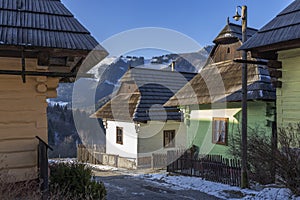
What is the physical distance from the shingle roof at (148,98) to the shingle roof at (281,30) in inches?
380

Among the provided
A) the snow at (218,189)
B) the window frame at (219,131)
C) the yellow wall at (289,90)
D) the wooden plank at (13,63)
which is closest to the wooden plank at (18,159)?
the wooden plank at (13,63)

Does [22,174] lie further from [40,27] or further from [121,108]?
[121,108]

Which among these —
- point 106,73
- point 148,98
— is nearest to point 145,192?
point 148,98

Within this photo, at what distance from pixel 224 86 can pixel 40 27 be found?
7.91 metres

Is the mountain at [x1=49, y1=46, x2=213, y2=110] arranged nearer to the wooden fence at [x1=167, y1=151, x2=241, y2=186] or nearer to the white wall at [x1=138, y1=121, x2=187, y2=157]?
the white wall at [x1=138, y1=121, x2=187, y2=157]

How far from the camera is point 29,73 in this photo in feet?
15.6

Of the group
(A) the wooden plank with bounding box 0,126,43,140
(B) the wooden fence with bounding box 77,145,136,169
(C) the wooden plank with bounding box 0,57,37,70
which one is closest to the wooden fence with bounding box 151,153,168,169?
(B) the wooden fence with bounding box 77,145,136,169

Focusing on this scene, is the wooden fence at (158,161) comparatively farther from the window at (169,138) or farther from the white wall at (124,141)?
the window at (169,138)

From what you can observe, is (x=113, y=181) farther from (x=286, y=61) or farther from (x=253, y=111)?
(x=286, y=61)

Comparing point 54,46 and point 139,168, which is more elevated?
point 54,46

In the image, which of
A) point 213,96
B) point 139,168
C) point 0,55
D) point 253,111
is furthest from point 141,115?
point 0,55

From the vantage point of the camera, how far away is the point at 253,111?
10242 mm

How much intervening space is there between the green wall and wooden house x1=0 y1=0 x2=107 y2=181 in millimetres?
6466

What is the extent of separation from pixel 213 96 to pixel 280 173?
604cm
